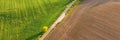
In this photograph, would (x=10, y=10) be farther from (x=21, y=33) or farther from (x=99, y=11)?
(x=99, y=11)

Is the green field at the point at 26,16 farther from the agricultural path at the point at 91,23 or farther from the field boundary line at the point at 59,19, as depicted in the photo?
the agricultural path at the point at 91,23

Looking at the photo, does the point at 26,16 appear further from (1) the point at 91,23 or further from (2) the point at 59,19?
(1) the point at 91,23

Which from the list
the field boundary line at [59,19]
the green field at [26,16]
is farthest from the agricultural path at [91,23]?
the green field at [26,16]

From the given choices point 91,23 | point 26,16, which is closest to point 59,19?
point 91,23

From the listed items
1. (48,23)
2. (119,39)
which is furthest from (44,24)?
(119,39)

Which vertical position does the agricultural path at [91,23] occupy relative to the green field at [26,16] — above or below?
below

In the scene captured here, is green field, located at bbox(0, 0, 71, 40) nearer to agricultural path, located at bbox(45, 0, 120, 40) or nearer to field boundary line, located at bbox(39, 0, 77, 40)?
field boundary line, located at bbox(39, 0, 77, 40)

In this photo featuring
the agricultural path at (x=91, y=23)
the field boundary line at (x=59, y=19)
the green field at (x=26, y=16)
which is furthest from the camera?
the green field at (x=26, y=16)
